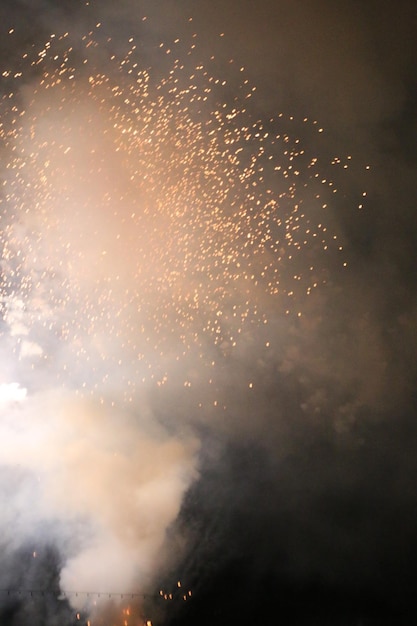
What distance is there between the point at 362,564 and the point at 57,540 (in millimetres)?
6441

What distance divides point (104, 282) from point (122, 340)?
1386 millimetres

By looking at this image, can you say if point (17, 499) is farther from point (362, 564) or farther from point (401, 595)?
point (401, 595)

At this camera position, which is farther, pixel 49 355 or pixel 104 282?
pixel 49 355

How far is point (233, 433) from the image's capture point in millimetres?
11773

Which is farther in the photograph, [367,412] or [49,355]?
[367,412]

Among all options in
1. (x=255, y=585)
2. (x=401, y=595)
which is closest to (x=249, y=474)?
(x=255, y=585)

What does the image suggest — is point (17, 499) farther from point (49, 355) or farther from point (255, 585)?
point (255, 585)

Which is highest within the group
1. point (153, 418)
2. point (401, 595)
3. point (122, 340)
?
point (122, 340)

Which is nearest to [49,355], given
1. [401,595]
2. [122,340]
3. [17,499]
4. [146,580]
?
[122,340]

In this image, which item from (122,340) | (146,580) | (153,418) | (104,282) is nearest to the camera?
(104,282)

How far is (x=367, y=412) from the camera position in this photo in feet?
38.4

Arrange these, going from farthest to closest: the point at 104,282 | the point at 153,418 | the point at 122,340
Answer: the point at 153,418 → the point at 122,340 → the point at 104,282

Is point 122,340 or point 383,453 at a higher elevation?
point 122,340

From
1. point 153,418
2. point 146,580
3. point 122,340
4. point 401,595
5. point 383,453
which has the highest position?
point 122,340
